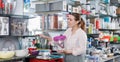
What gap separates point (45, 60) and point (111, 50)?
2733 millimetres

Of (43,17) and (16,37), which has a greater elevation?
(43,17)

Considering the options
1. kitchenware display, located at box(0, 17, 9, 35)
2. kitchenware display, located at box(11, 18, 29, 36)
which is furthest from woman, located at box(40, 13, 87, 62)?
kitchenware display, located at box(0, 17, 9, 35)

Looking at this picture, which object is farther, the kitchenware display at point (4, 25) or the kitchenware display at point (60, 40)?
the kitchenware display at point (60, 40)

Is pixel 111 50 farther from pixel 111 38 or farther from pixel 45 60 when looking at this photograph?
pixel 45 60

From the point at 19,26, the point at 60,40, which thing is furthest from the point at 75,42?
the point at 19,26

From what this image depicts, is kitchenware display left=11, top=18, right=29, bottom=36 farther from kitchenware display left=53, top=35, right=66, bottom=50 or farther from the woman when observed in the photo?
the woman

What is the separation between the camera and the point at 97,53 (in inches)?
164

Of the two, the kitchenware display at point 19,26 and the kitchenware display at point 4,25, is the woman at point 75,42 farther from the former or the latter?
the kitchenware display at point 4,25

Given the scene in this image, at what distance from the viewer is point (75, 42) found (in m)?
2.67

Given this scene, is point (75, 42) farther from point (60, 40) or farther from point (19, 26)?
point (19, 26)

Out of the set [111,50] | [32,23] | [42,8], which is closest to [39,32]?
[32,23]

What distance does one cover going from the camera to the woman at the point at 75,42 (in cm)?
263

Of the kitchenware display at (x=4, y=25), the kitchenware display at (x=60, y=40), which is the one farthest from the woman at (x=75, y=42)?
the kitchenware display at (x=4, y=25)

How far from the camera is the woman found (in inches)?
103
